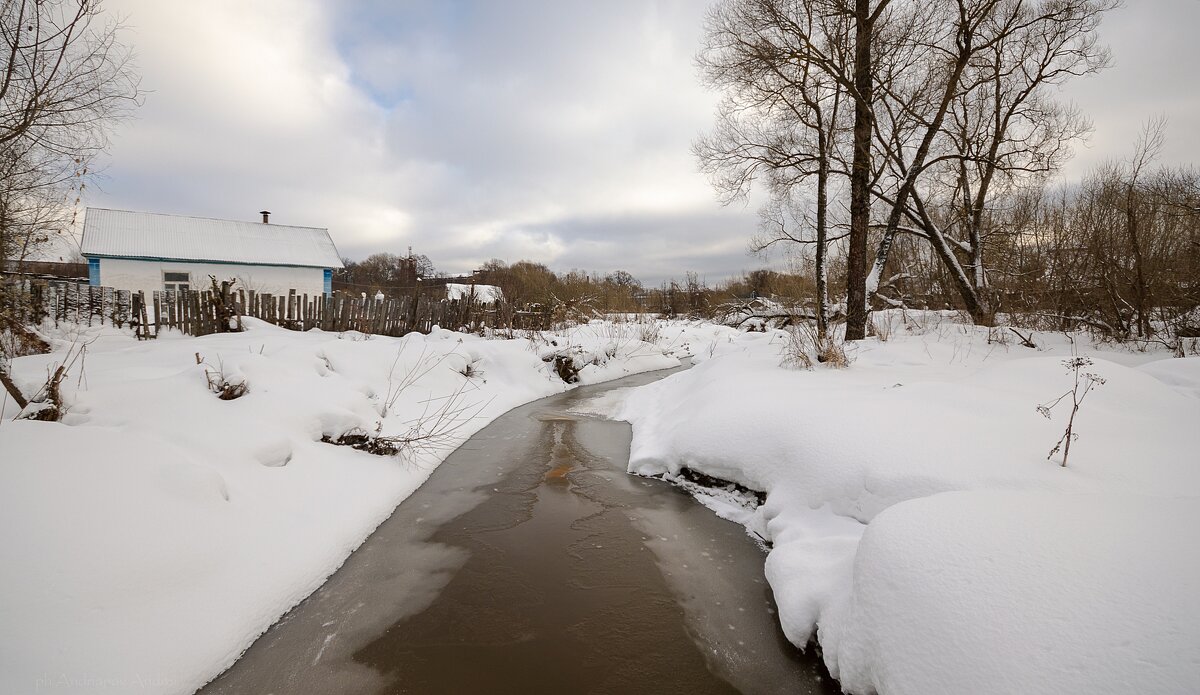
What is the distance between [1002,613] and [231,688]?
10.6 feet

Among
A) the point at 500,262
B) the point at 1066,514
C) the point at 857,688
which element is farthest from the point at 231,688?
the point at 500,262

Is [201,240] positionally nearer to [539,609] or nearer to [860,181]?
[860,181]

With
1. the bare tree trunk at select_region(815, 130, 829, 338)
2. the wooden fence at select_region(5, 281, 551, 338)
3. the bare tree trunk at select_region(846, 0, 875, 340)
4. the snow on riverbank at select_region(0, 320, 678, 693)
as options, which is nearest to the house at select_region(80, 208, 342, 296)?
the wooden fence at select_region(5, 281, 551, 338)

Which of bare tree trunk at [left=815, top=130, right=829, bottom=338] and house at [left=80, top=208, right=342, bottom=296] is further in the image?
house at [left=80, top=208, right=342, bottom=296]

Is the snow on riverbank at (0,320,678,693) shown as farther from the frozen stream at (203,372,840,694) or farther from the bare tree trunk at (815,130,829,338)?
the bare tree trunk at (815,130,829,338)

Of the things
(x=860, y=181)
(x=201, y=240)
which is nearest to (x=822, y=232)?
(x=860, y=181)

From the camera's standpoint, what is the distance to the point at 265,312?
11.0m

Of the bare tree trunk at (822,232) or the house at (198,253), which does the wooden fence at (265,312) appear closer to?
the house at (198,253)

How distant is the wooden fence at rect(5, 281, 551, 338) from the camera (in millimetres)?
9664

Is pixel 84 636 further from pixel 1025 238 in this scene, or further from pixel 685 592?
pixel 1025 238

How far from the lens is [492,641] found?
2498 mm

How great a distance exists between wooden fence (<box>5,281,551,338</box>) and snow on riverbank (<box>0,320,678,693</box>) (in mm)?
4663

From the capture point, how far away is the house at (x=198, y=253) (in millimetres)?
20000

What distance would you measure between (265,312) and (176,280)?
14989 mm
